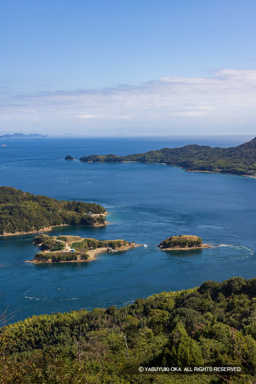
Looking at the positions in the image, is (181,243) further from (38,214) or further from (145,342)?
(145,342)

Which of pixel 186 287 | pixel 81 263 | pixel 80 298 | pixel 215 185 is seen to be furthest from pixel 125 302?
pixel 215 185

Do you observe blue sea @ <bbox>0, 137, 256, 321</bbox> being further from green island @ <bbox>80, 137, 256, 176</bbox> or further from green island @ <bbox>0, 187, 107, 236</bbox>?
green island @ <bbox>80, 137, 256, 176</bbox>

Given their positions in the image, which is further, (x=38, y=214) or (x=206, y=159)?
(x=206, y=159)

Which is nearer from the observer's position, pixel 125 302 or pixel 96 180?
pixel 125 302

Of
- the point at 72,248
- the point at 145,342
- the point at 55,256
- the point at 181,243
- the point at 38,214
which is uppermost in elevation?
the point at 38,214

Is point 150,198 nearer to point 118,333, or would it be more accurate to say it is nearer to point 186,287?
point 186,287

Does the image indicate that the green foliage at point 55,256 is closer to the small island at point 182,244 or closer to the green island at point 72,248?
the green island at point 72,248

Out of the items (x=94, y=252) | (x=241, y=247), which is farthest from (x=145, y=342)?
(x=241, y=247)
